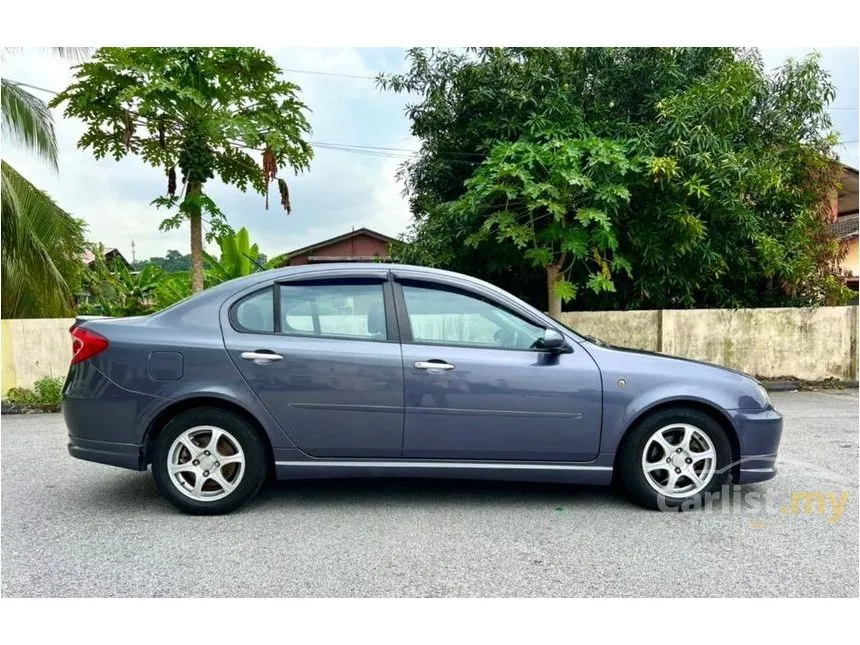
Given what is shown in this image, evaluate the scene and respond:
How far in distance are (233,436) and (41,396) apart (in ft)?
19.7

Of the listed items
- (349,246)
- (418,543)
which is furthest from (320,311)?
(349,246)

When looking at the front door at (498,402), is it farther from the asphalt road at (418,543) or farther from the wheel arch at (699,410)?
the asphalt road at (418,543)

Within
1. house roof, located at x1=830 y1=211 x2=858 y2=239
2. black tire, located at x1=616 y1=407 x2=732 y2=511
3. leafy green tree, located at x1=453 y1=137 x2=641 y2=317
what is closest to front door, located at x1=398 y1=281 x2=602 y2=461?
black tire, located at x1=616 y1=407 x2=732 y2=511

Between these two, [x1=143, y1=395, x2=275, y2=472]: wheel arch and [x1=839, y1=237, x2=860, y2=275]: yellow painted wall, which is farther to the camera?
[x1=839, y1=237, x2=860, y2=275]: yellow painted wall

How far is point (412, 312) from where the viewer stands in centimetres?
378

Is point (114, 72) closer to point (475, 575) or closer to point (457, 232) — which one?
point (457, 232)

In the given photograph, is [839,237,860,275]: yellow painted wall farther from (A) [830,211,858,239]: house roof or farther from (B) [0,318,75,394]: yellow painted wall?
(B) [0,318,75,394]: yellow painted wall

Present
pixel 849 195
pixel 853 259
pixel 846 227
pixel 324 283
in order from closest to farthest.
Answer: pixel 324 283
pixel 846 227
pixel 853 259
pixel 849 195

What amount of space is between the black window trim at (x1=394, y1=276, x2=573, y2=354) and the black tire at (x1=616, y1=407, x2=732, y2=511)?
0.70 m

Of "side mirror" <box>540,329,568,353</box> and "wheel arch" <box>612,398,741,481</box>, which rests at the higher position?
"side mirror" <box>540,329,568,353</box>

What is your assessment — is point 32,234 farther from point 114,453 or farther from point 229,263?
point 114,453

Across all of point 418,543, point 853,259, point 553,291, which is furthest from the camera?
point 853,259

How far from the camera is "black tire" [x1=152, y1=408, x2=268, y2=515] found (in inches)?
142

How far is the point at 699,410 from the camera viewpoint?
3.76 meters
